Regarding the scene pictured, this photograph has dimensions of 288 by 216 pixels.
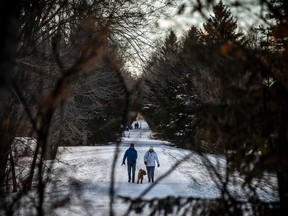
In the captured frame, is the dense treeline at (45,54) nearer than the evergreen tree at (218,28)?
Yes

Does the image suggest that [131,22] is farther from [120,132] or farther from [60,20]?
[120,132]

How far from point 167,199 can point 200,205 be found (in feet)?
0.84

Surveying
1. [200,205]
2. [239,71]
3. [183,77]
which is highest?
[183,77]

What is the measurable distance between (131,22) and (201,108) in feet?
24.4

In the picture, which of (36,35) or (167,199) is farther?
(36,35)

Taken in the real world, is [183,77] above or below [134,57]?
above

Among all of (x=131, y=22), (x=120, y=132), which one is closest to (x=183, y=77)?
(x=131, y=22)

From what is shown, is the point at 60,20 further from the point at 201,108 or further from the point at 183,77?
the point at 183,77

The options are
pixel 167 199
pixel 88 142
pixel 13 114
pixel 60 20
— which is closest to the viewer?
pixel 167 199

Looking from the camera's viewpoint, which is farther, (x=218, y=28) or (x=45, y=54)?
(x=45, y=54)

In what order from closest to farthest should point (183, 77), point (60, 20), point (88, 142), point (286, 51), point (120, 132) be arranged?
1. point (120, 132)
2. point (286, 51)
3. point (60, 20)
4. point (183, 77)
5. point (88, 142)

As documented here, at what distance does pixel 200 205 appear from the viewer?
3104 mm

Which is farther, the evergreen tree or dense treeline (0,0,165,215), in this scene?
the evergreen tree

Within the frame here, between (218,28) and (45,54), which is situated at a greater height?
(45,54)
